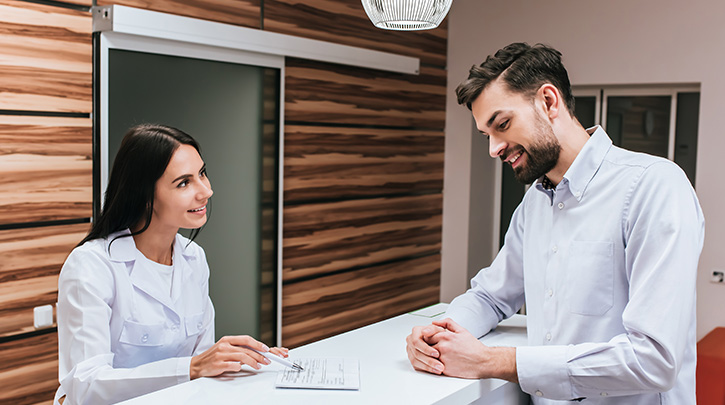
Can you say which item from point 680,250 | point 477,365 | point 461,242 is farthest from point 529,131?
point 461,242

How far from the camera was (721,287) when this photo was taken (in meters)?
4.03

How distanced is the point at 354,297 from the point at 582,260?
2.94 m

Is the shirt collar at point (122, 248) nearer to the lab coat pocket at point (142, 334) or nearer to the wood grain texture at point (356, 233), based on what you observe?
the lab coat pocket at point (142, 334)

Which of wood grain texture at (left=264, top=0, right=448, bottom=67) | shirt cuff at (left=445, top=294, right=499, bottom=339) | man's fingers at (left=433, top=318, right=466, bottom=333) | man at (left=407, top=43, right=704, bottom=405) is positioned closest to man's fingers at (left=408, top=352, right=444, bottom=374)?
man at (left=407, top=43, right=704, bottom=405)

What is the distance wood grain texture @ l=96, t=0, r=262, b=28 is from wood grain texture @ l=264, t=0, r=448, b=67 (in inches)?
4.0

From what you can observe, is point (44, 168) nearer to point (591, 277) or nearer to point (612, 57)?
point (591, 277)

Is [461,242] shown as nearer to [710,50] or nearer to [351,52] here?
[351,52]

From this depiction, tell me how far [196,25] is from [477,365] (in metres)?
2.29

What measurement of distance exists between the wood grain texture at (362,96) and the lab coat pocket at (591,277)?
2459mm

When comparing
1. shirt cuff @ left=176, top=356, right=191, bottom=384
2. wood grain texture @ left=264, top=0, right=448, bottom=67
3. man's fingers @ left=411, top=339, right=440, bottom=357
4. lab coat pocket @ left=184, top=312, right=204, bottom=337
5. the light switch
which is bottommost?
the light switch

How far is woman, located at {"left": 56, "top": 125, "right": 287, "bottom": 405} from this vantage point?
1769mm

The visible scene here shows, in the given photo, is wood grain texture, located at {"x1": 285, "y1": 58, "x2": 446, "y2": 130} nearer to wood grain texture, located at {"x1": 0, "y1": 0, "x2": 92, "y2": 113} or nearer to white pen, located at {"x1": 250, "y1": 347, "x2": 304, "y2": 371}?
wood grain texture, located at {"x1": 0, "y1": 0, "x2": 92, "y2": 113}

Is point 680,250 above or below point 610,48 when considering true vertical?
below

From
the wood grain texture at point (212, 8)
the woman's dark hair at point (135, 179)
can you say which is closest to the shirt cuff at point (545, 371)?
the woman's dark hair at point (135, 179)
